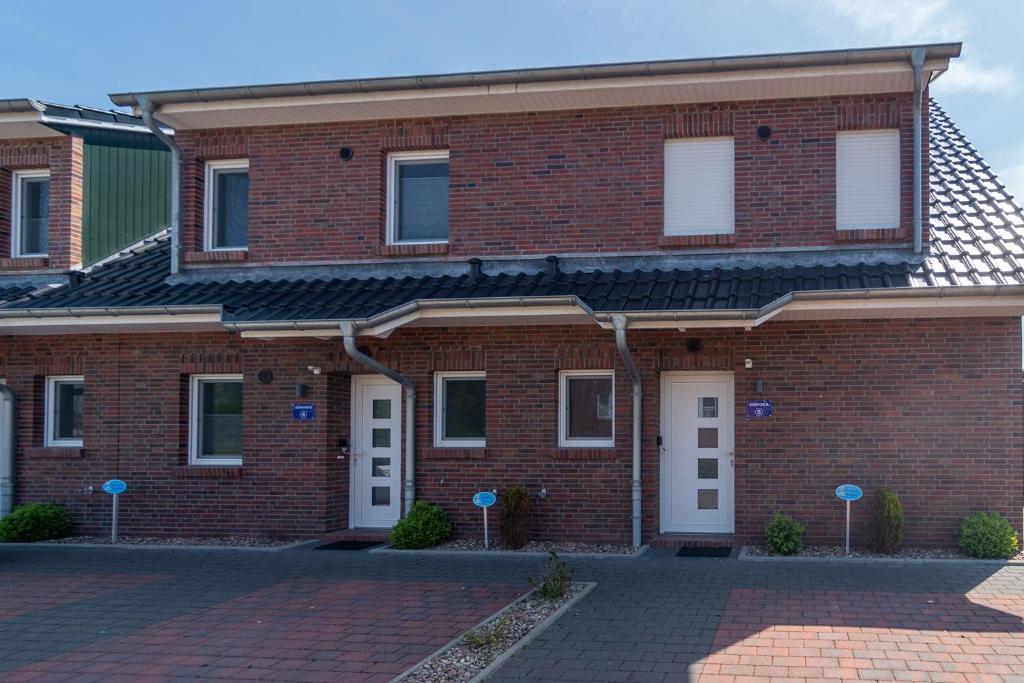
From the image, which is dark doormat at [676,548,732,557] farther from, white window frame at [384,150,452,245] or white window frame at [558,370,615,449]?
white window frame at [384,150,452,245]

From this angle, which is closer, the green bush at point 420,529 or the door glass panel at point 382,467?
the green bush at point 420,529

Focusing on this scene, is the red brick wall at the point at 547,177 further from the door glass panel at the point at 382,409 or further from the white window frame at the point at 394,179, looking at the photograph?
the door glass panel at the point at 382,409

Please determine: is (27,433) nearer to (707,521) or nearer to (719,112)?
(707,521)

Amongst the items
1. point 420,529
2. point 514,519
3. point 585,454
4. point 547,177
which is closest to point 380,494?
point 420,529

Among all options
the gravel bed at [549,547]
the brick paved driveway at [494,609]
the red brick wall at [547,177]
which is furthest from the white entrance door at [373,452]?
the brick paved driveway at [494,609]

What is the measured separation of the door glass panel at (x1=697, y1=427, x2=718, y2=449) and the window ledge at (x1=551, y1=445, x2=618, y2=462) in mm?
1083

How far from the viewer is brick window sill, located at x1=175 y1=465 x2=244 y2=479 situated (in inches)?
529

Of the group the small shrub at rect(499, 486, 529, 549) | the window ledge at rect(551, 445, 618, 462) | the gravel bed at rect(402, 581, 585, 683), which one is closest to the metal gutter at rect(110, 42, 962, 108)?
the window ledge at rect(551, 445, 618, 462)

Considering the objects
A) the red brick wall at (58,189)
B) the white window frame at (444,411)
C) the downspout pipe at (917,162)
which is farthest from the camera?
the red brick wall at (58,189)

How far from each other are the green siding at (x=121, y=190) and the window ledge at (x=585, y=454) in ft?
24.9

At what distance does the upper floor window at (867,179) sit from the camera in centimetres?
1236

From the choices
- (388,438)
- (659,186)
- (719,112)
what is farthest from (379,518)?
(719,112)

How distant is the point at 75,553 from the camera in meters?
12.6

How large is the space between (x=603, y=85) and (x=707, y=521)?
17.3ft
